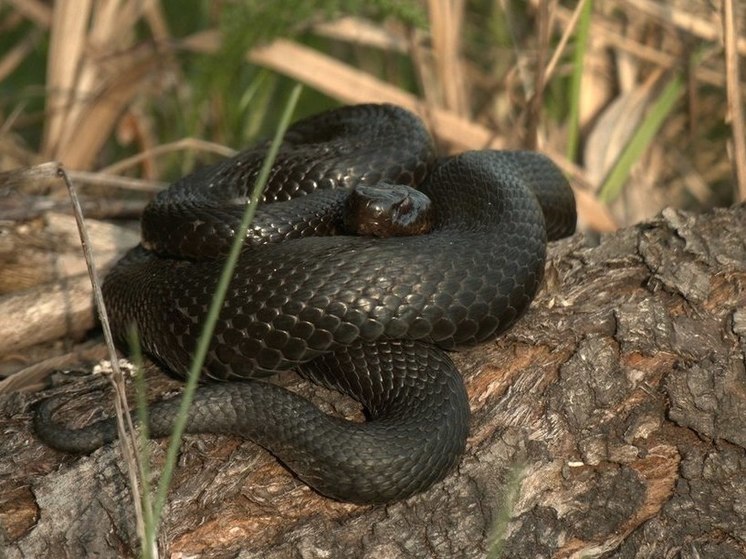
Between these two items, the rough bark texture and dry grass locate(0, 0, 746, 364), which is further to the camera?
dry grass locate(0, 0, 746, 364)

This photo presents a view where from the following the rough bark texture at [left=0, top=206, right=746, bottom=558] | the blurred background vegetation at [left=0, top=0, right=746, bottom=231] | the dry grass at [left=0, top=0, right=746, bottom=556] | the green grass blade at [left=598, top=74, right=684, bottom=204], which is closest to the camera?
the rough bark texture at [left=0, top=206, right=746, bottom=558]

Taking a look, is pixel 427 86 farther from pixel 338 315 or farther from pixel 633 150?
pixel 338 315

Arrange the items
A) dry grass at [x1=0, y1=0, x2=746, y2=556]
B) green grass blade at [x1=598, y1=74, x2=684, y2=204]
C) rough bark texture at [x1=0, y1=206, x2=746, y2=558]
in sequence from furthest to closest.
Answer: dry grass at [x1=0, y1=0, x2=746, y2=556], green grass blade at [x1=598, y1=74, x2=684, y2=204], rough bark texture at [x1=0, y1=206, x2=746, y2=558]

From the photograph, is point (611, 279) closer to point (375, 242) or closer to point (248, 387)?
point (375, 242)

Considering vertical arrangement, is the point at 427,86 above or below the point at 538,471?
above

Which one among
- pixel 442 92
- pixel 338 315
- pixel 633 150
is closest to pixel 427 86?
pixel 442 92

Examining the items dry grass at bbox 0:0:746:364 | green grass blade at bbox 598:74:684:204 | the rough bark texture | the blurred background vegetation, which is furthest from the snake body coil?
green grass blade at bbox 598:74:684:204

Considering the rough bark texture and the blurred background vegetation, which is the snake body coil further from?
the blurred background vegetation
